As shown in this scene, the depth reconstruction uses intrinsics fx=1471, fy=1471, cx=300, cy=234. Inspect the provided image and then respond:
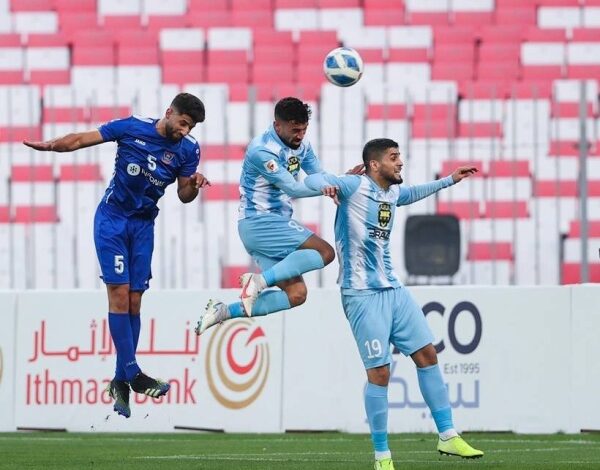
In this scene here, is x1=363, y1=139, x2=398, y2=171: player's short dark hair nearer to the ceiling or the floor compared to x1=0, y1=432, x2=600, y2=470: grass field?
nearer to the ceiling

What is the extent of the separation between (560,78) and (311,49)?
367cm

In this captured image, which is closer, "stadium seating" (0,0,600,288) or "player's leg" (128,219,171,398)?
"player's leg" (128,219,171,398)

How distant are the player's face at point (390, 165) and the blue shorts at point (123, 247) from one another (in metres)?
2.23

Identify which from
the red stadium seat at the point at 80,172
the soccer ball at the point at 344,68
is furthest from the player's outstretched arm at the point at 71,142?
the red stadium seat at the point at 80,172

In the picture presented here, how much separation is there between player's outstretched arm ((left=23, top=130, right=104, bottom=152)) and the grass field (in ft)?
7.51

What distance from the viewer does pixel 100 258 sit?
1145cm

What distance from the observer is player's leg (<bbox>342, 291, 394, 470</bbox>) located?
33.2ft

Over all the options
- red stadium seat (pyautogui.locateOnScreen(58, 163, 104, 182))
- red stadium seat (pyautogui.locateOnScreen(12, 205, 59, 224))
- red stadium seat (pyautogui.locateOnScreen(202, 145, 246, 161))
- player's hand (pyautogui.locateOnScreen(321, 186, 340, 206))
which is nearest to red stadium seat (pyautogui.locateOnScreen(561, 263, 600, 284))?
red stadium seat (pyautogui.locateOnScreen(202, 145, 246, 161))

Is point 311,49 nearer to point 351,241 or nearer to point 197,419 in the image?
point 197,419

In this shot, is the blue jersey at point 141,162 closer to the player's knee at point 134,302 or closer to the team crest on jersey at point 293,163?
the player's knee at point 134,302

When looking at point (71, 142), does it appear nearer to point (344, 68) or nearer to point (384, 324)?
point (344, 68)

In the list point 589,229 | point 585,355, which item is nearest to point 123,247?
point 585,355

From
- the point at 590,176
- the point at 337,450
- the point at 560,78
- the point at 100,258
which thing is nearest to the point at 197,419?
the point at 337,450

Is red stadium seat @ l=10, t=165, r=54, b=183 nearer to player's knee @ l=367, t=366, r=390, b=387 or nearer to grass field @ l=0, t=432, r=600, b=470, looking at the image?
grass field @ l=0, t=432, r=600, b=470
